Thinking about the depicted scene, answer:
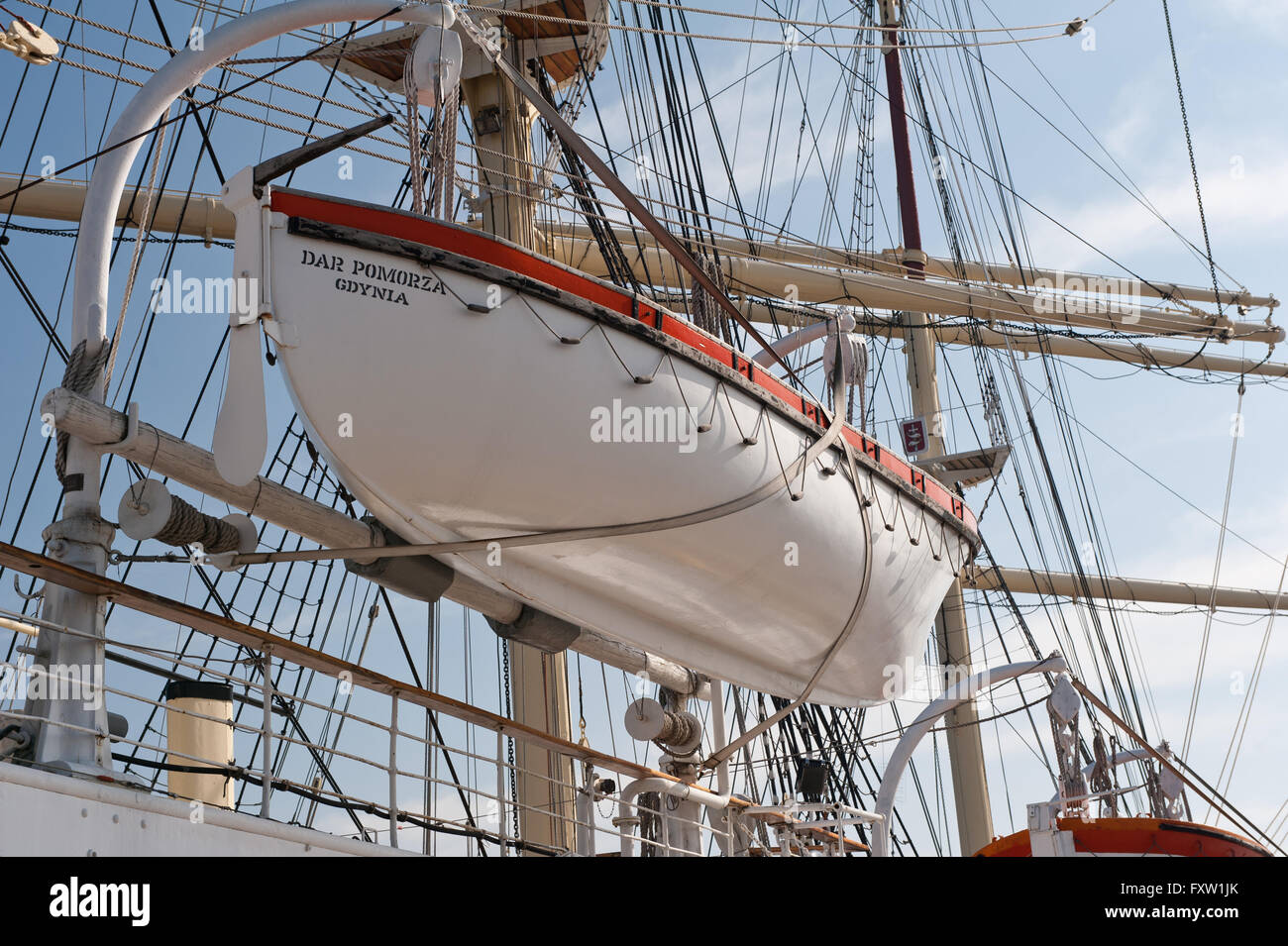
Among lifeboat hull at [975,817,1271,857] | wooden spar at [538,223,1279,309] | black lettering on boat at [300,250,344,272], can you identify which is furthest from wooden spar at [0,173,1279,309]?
lifeboat hull at [975,817,1271,857]

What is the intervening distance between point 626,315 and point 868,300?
46.7 ft

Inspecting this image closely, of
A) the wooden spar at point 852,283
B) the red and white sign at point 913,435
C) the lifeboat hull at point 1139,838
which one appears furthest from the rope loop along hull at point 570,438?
the red and white sign at point 913,435

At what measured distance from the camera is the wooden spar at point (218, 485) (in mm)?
5605

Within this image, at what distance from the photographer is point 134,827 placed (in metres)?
4.78

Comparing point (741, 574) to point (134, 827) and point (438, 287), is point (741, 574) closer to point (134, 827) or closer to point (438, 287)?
point (438, 287)

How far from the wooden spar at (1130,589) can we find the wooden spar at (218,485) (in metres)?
19.8

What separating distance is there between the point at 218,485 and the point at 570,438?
1.68 metres

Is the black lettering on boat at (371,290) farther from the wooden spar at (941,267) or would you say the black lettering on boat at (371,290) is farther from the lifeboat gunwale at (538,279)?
the wooden spar at (941,267)

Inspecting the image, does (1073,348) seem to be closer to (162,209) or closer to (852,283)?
(852,283)

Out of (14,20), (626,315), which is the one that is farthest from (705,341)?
(14,20)

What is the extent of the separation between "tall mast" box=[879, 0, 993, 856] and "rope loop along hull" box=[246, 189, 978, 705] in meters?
11.5

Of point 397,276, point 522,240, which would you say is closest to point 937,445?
point 522,240

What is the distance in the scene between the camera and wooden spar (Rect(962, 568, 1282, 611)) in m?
Result: 26.3

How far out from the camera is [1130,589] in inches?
1075
